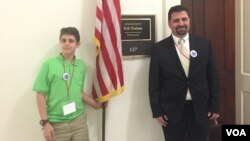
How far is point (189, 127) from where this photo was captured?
2.51 m

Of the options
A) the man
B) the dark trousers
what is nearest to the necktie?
the man

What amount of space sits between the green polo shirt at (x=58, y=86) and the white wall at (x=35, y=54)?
23 centimetres

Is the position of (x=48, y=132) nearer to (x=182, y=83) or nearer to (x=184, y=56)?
(x=182, y=83)

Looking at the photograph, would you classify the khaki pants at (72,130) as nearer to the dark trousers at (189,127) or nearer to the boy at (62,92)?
the boy at (62,92)

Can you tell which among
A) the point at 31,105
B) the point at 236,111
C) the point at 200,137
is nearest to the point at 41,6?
the point at 31,105

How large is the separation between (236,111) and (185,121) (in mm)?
946

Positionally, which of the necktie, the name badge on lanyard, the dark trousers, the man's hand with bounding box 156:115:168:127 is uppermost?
the necktie

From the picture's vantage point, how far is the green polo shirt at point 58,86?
7.20ft

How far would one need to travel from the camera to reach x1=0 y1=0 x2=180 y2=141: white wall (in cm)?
233

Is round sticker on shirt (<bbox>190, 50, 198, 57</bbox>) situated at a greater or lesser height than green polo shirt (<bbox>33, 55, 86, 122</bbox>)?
greater

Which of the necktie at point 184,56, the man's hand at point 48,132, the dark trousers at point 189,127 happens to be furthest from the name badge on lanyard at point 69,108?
the necktie at point 184,56

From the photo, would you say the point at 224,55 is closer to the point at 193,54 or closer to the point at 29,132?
the point at 193,54

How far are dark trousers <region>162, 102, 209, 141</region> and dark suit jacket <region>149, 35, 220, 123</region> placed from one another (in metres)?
0.05

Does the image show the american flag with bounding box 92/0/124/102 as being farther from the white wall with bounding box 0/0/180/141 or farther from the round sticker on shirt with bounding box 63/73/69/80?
the round sticker on shirt with bounding box 63/73/69/80
